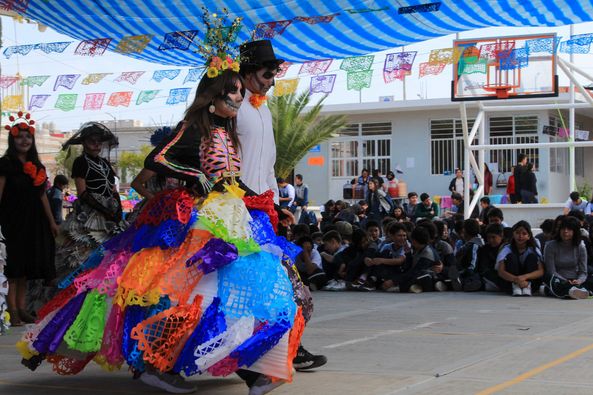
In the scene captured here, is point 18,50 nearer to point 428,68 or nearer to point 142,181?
point 428,68

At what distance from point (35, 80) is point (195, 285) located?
1128 cm

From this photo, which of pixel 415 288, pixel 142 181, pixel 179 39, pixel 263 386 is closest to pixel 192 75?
pixel 179 39

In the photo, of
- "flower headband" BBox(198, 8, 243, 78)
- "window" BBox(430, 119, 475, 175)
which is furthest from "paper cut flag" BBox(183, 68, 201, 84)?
"window" BBox(430, 119, 475, 175)

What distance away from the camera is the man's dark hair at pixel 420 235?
1221 centimetres

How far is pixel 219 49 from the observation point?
5578mm

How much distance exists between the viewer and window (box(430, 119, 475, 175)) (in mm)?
35625

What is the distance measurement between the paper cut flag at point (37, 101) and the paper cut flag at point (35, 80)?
239mm

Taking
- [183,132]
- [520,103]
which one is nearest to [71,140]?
[183,132]

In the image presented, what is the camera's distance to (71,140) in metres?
8.44

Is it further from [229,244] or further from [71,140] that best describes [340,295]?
[229,244]

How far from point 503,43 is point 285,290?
1343 centimetres

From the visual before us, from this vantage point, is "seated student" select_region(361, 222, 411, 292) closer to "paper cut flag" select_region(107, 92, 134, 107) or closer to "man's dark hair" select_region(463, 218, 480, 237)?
"man's dark hair" select_region(463, 218, 480, 237)

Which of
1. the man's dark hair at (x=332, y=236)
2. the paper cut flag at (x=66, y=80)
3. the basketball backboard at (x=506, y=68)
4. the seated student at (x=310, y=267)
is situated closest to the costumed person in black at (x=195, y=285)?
the seated student at (x=310, y=267)

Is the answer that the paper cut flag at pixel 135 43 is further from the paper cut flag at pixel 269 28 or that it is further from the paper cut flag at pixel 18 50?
the paper cut flag at pixel 18 50
